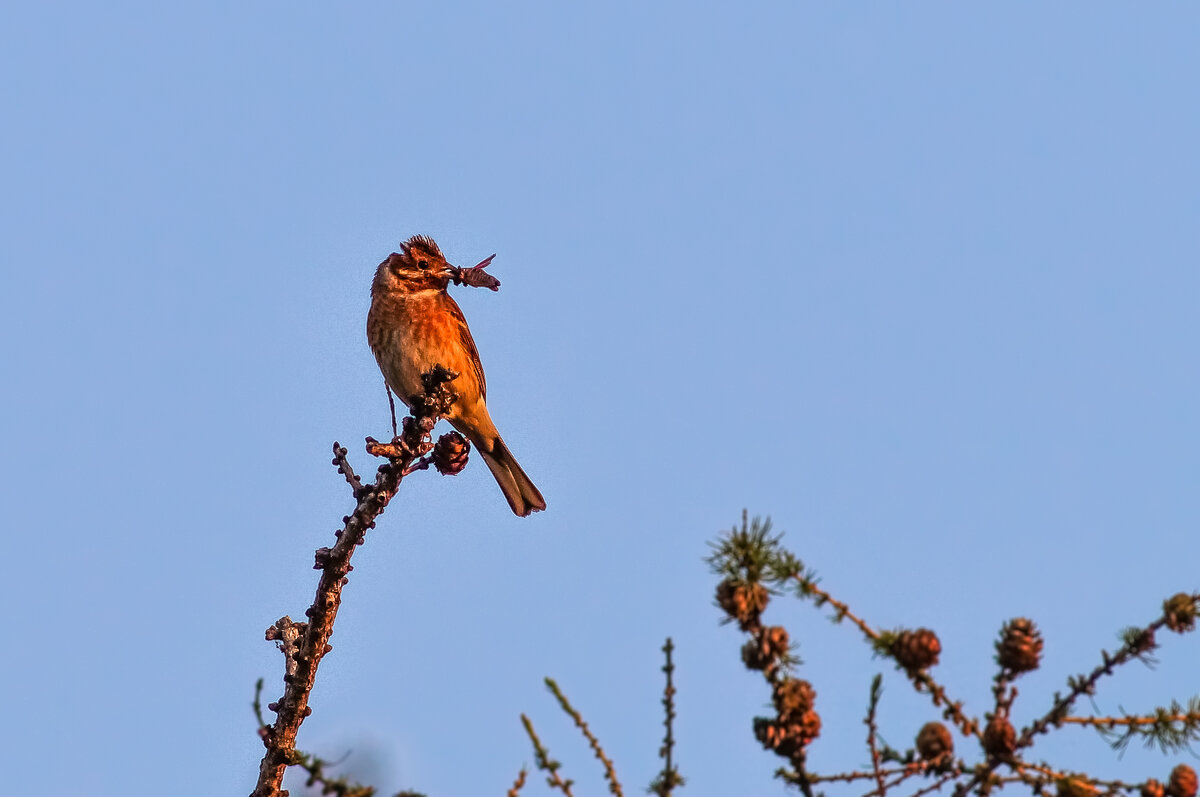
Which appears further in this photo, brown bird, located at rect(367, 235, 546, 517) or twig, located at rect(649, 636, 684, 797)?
brown bird, located at rect(367, 235, 546, 517)

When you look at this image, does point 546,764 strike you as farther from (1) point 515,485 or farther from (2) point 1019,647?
(1) point 515,485

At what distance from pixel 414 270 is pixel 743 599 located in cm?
674

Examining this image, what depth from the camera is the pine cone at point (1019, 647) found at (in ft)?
9.11

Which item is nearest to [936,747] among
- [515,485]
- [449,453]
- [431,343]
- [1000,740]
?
[1000,740]

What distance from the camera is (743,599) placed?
112 inches

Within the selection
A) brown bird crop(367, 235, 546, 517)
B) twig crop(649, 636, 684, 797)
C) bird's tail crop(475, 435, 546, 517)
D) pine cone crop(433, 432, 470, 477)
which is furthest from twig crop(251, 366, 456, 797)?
bird's tail crop(475, 435, 546, 517)

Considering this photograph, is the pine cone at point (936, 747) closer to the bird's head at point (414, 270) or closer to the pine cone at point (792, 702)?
the pine cone at point (792, 702)

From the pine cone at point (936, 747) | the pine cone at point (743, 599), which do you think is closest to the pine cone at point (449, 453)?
the pine cone at point (743, 599)

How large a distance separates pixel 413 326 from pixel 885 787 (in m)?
6.54

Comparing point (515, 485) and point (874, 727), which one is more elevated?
point (515, 485)

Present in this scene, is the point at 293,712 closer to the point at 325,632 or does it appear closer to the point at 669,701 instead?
the point at 325,632

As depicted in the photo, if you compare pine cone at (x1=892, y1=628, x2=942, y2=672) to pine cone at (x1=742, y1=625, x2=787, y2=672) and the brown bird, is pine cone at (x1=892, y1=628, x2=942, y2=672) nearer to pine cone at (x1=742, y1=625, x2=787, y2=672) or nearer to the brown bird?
pine cone at (x1=742, y1=625, x2=787, y2=672)

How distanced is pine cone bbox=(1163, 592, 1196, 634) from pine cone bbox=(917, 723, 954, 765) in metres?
0.51

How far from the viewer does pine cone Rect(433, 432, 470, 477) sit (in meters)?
6.09
